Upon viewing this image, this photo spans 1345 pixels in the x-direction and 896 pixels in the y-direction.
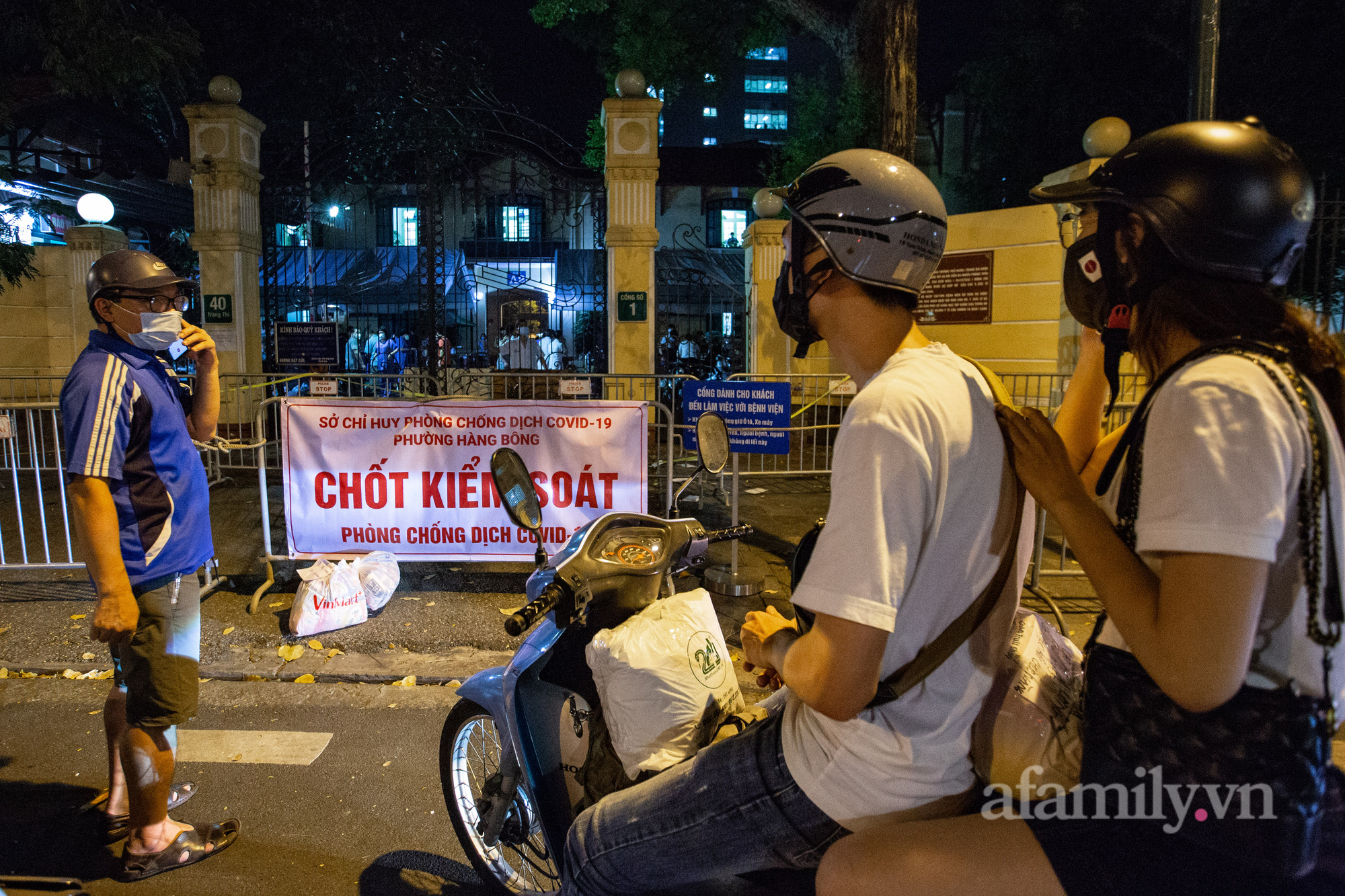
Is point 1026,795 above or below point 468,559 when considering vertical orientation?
above

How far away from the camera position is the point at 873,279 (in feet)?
4.79

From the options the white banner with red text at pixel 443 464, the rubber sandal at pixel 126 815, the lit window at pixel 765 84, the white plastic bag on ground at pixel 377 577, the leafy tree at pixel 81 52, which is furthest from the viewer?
the lit window at pixel 765 84

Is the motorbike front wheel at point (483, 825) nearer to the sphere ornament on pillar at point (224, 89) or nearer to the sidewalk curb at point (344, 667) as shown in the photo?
the sidewalk curb at point (344, 667)

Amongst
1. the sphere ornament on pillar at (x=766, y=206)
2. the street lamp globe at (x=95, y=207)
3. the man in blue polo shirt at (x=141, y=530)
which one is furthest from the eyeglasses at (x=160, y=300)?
the street lamp globe at (x=95, y=207)

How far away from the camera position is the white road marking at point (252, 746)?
144 inches

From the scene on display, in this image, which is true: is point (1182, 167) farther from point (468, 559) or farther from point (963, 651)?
point (468, 559)

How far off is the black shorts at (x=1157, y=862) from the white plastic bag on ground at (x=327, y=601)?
15.2ft

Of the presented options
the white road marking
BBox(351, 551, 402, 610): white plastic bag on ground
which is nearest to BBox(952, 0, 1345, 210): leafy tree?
BBox(351, 551, 402, 610): white plastic bag on ground

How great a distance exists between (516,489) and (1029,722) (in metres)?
1.42

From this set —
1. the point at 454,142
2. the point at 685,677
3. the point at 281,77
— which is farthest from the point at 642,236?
the point at 281,77

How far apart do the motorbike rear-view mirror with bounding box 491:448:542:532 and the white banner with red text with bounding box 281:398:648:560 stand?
3217 mm

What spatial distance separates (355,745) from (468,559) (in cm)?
194

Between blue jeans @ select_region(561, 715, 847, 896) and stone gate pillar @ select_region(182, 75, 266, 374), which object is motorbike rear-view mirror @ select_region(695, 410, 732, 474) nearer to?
blue jeans @ select_region(561, 715, 847, 896)

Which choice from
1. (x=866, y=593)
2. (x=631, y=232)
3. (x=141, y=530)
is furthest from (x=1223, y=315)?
(x=631, y=232)
